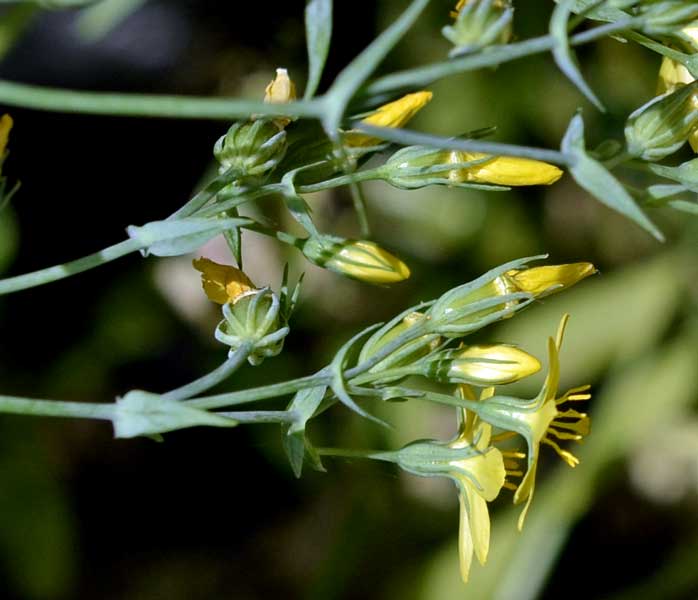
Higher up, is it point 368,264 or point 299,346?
point 299,346

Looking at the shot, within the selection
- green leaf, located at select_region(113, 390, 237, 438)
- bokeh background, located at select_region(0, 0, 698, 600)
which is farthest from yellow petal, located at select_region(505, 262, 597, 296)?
bokeh background, located at select_region(0, 0, 698, 600)

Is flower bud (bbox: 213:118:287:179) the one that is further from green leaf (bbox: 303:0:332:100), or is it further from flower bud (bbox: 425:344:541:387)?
flower bud (bbox: 425:344:541:387)

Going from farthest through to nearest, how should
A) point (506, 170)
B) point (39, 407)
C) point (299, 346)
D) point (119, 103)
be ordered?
point (299, 346), point (506, 170), point (39, 407), point (119, 103)

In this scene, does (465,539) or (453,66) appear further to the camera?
(465,539)

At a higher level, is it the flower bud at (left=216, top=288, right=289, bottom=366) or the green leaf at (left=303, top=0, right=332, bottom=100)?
the green leaf at (left=303, top=0, right=332, bottom=100)

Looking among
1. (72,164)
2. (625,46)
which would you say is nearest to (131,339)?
(72,164)

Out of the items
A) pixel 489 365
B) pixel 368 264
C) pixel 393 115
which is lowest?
pixel 489 365

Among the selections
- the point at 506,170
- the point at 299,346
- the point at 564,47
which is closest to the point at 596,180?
the point at 564,47

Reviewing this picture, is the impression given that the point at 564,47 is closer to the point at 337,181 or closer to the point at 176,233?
the point at 337,181
